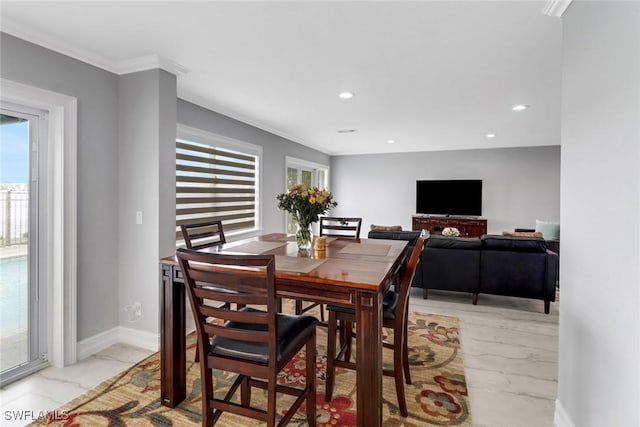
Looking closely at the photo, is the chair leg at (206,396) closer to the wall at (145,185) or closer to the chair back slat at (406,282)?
the chair back slat at (406,282)

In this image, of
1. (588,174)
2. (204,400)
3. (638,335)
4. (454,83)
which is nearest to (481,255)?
(454,83)

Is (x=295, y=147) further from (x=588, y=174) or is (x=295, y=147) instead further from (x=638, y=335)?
(x=638, y=335)

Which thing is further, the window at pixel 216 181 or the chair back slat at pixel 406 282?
the window at pixel 216 181

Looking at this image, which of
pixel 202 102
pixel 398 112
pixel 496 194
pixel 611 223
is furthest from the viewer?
pixel 496 194

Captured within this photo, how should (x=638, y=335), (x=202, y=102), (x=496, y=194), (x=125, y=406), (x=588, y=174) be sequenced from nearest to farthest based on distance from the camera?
(x=638, y=335) → (x=588, y=174) → (x=125, y=406) → (x=202, y=102) → (x=496, y=194)

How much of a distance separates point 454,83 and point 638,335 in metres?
2.57

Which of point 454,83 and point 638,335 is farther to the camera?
point 454,83

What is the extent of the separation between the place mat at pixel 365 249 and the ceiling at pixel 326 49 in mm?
1463

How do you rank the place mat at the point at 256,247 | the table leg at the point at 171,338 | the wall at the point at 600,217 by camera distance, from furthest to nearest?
the place mat at the point at 256,247 < the table leg at the point at 171,338 < the wall at the point at 600,217

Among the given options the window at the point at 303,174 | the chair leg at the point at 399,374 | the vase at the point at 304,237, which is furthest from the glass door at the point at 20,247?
the window at the point at 303,174

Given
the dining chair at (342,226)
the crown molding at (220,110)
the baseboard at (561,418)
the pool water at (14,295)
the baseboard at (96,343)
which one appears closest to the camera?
the baseboard at (561,418)

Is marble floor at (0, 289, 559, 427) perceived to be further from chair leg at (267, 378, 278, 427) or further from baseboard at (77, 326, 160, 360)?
chair leg at (267, 378, 278, 427)

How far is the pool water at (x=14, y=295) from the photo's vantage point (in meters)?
2.24

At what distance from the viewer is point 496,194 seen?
23.5ft
